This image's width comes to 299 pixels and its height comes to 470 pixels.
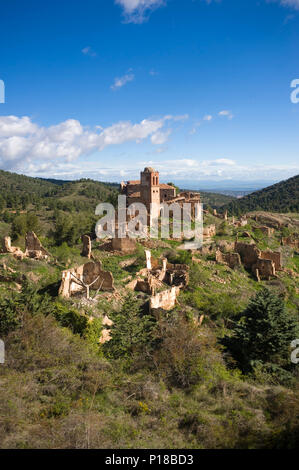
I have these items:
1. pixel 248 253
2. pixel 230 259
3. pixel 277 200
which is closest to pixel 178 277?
pixel 230 259

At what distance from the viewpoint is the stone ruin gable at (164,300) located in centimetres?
1492

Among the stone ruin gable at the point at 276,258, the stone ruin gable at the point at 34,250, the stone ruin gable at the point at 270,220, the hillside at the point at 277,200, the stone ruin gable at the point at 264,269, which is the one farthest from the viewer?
the hillside at the point at 277,200

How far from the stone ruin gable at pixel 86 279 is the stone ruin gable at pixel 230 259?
13.6 m

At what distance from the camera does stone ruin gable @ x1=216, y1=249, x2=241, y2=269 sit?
2672cm

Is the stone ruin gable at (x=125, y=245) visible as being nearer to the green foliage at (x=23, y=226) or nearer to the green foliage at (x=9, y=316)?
the green foliage at (x=9, y=316)

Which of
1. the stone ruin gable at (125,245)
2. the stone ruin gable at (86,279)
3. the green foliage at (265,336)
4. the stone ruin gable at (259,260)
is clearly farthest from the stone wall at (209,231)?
the green foliage at (265,336)

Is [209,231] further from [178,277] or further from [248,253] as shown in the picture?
[178,277]

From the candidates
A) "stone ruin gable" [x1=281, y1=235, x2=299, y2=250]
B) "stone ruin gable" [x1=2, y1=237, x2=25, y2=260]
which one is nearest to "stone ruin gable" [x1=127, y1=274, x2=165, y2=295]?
"stone ruin gable" [x1=2, y1=237, x2=25, y2=260]

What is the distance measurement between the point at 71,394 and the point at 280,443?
17.8 feet

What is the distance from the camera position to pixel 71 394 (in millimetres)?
8078

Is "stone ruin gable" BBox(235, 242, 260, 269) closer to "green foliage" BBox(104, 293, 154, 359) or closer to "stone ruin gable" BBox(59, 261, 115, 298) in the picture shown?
"stone ruin gable" BBox(59, 261, 115, 298)

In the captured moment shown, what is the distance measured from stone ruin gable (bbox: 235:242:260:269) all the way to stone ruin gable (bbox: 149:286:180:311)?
492 inches

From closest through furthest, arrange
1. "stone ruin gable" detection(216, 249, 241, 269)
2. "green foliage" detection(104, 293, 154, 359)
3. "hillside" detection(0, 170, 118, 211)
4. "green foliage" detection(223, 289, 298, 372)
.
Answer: "green foliage" detection(104, 293, 154, 359)
"green foliage" detection(223, 289, 298, 372)
"stone ruin gable" detection(216, 249, 241, 269)
"hillside" detection(0, 170, 118, 211)

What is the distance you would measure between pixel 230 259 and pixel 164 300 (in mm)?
12778
